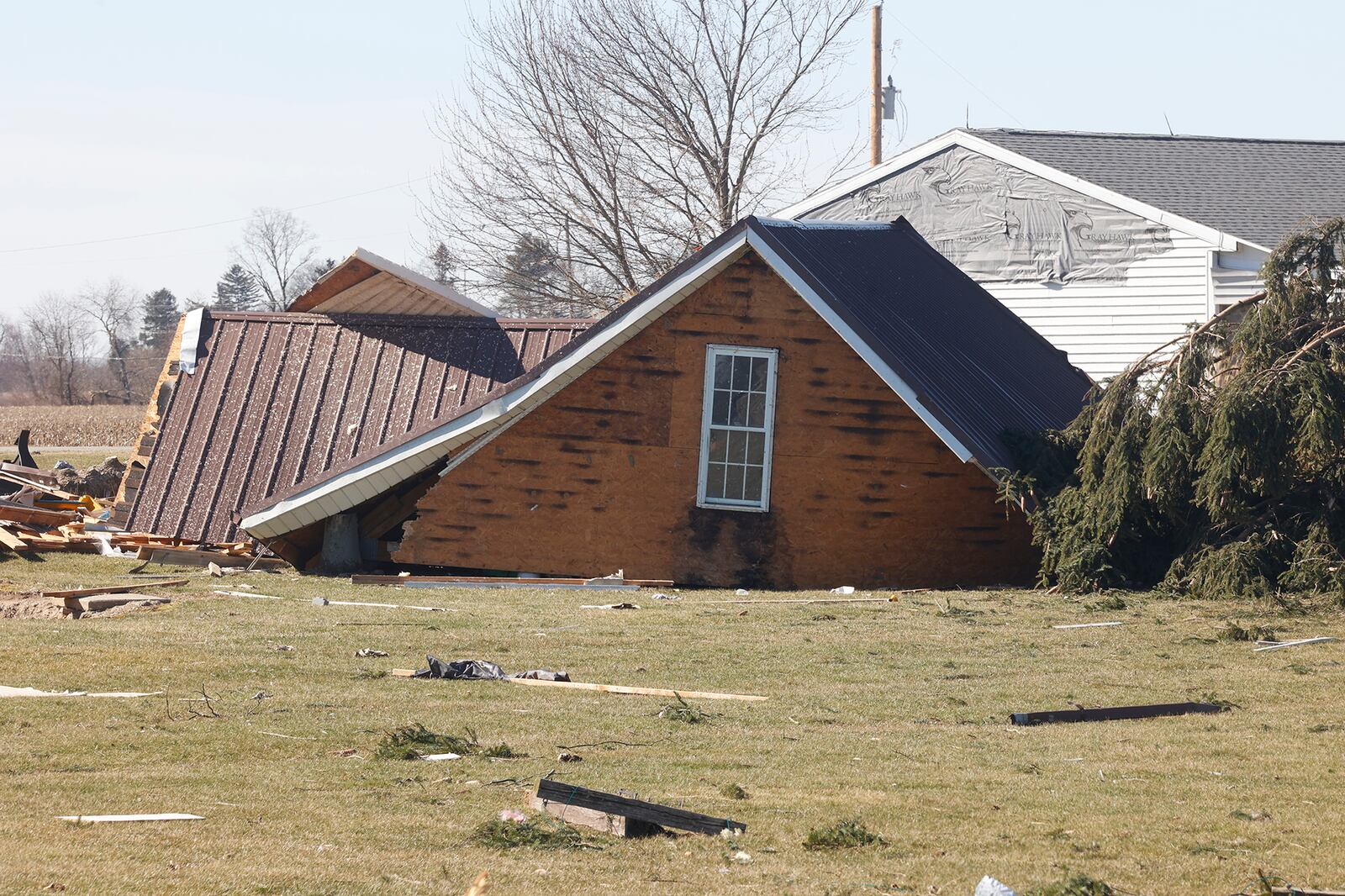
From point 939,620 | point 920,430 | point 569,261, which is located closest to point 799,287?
point 920,430

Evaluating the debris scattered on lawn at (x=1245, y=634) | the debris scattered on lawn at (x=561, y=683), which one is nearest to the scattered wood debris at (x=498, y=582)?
the debris scattered on lawn at (x=561, y=683)

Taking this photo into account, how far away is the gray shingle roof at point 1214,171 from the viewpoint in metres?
25.3

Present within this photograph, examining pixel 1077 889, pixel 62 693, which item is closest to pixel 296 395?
pixel 62 693

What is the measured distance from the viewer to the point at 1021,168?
87.2ft

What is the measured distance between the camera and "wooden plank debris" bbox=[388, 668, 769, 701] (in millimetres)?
8914

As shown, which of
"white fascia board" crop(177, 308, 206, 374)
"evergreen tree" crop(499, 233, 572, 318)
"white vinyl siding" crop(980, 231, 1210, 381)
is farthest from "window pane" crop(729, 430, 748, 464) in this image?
"evergreen tree" crop(499, 233, 572, 318)

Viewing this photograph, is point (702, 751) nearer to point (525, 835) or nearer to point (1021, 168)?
point (525, 835)

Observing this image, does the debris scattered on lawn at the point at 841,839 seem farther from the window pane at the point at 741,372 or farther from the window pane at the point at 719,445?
the window pane at the point at 741,372

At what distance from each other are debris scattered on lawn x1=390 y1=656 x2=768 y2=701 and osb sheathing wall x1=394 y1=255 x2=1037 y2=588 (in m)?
6.14

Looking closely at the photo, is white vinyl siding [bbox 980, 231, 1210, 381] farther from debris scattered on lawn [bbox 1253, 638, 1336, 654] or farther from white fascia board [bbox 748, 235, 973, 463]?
debris scattered on lawn [bbox 1253, 638, 1336, 654]

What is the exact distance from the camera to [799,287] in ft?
49.8

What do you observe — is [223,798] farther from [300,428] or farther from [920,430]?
[300,428]

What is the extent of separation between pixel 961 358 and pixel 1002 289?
10100 millimetres

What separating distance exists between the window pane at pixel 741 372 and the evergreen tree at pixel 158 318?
108415mm
